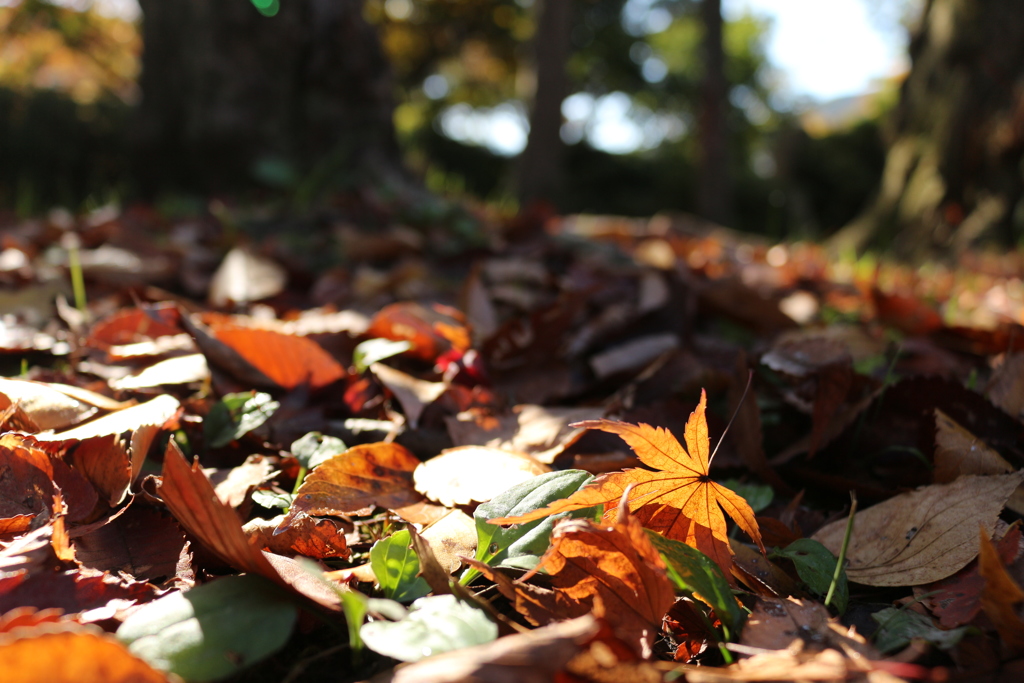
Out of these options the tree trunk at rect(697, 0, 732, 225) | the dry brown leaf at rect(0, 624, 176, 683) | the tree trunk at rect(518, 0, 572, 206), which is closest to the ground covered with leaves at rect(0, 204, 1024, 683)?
the dry brown leaf at rect(0, 624, 176, 683)

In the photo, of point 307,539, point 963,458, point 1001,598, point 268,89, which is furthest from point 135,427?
point 268,89

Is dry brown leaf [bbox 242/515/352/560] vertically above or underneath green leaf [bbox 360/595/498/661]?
underneath

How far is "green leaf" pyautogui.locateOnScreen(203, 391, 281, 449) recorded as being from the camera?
961 millimetres

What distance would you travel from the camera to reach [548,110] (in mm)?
8938

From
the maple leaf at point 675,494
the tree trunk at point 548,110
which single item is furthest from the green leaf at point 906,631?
the tree trunk at point 548,110

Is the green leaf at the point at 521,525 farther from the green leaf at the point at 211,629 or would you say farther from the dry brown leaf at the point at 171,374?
the dry brown leaf at the point at 171,374

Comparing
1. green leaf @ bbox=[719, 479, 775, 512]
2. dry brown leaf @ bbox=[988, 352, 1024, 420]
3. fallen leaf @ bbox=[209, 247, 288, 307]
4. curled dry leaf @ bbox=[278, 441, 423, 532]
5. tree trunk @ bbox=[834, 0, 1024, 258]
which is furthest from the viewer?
tree trunk @ bbox=[834, 0, 1024, 258]

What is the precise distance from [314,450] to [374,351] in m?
0.28

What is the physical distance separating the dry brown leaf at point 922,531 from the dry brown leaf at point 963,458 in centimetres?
5

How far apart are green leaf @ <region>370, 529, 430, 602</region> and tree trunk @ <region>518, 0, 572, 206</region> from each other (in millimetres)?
7908

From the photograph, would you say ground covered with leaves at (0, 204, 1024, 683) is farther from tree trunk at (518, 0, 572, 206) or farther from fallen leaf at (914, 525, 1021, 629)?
tree trunk at (518, 0, 572, 206)

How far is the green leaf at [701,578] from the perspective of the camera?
624mm

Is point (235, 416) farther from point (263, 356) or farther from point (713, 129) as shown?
point (713, 129)

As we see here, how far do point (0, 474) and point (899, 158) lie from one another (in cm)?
728
